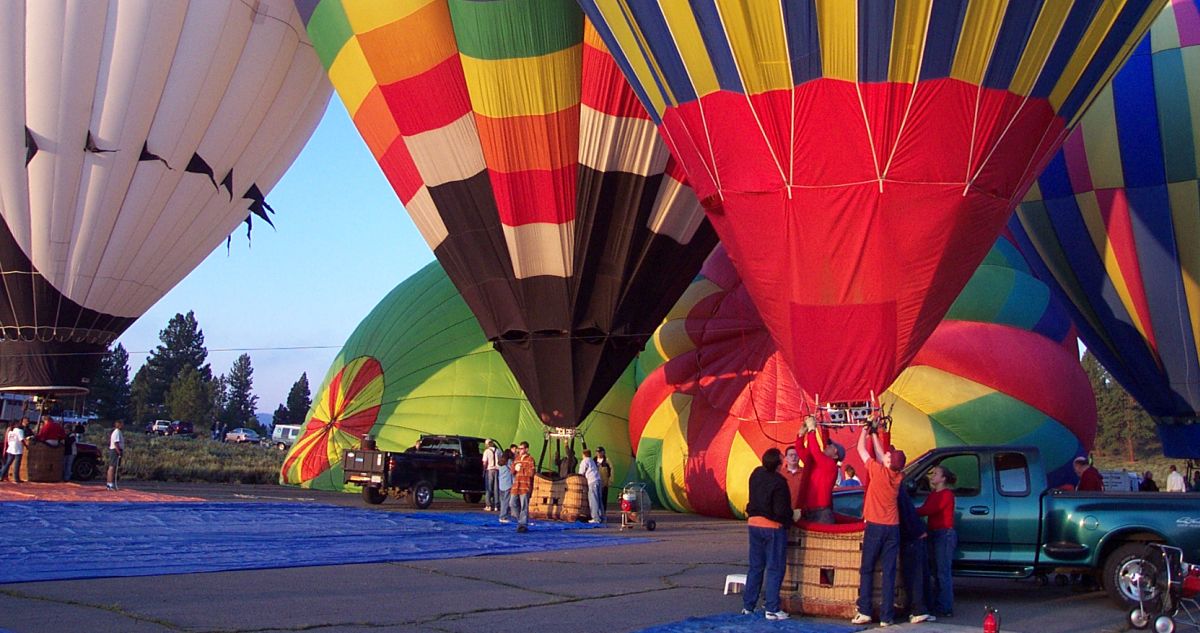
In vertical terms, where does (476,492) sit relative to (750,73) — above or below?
below

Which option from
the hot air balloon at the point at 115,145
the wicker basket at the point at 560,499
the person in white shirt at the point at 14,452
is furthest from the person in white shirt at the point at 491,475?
the person in white shirt at the point at 14,452

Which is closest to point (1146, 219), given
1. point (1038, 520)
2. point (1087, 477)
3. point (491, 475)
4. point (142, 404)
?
point (1087, 477)

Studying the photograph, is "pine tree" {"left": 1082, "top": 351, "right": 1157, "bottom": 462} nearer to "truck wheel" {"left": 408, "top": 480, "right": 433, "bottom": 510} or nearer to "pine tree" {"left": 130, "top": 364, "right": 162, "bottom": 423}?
"truck wheel" {"left": 408, "top": 480, "right": 433, "bottom": 510}

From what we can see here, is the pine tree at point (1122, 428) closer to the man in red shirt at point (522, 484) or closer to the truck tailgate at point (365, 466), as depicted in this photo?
the truck tailgate at point (365, 466)

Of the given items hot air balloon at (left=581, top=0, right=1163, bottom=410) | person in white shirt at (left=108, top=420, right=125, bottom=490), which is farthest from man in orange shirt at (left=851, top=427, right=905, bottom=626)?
person in white shirt at (left=108, top=420, right=125, bottom=490)

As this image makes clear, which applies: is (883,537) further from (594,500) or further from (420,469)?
(420,469)

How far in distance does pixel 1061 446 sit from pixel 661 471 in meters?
5.72

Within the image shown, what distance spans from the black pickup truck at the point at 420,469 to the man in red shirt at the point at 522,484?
262 cm

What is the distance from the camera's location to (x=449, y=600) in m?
7.18

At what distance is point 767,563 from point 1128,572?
103 inches

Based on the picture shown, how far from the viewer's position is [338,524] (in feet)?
39.4

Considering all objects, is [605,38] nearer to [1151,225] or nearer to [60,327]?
[1151,225]

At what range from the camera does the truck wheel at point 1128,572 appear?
23.7ft

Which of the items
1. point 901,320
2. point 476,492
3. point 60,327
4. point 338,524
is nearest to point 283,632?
point 901,320
